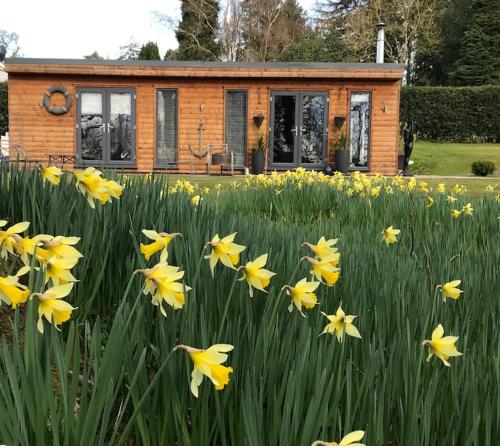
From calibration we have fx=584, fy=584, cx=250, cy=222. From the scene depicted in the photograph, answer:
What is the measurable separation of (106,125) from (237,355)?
14891 millimetres

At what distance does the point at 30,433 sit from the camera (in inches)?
33.4

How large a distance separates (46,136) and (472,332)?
15014 mm

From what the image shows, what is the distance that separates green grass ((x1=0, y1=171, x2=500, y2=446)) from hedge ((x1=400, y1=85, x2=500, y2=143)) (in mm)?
25551

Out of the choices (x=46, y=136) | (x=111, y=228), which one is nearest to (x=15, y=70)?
(x=46, y=136)

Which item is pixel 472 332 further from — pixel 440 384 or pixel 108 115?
pixel 108 115

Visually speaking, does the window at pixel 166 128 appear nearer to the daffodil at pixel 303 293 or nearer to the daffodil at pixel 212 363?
the daffodil at pixel 303 293

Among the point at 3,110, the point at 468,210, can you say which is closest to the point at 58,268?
the point at 468,210

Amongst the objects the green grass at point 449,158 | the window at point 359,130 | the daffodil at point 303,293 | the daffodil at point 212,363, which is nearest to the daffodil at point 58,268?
the daffodil at point 212,363

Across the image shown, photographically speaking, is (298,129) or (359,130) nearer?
(298,129)

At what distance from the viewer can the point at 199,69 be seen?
14727 mm

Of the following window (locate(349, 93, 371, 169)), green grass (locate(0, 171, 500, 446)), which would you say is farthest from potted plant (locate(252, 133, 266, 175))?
green grass (locate(0, 171, 500, 446))

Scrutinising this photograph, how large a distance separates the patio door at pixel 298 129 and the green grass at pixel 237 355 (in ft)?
42.5

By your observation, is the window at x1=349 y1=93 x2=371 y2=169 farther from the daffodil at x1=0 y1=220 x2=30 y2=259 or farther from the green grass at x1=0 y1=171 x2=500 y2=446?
the daffodil at x1=0 y1=220 x2=30 y2=259

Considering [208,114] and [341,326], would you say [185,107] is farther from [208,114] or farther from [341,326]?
[341,326]
